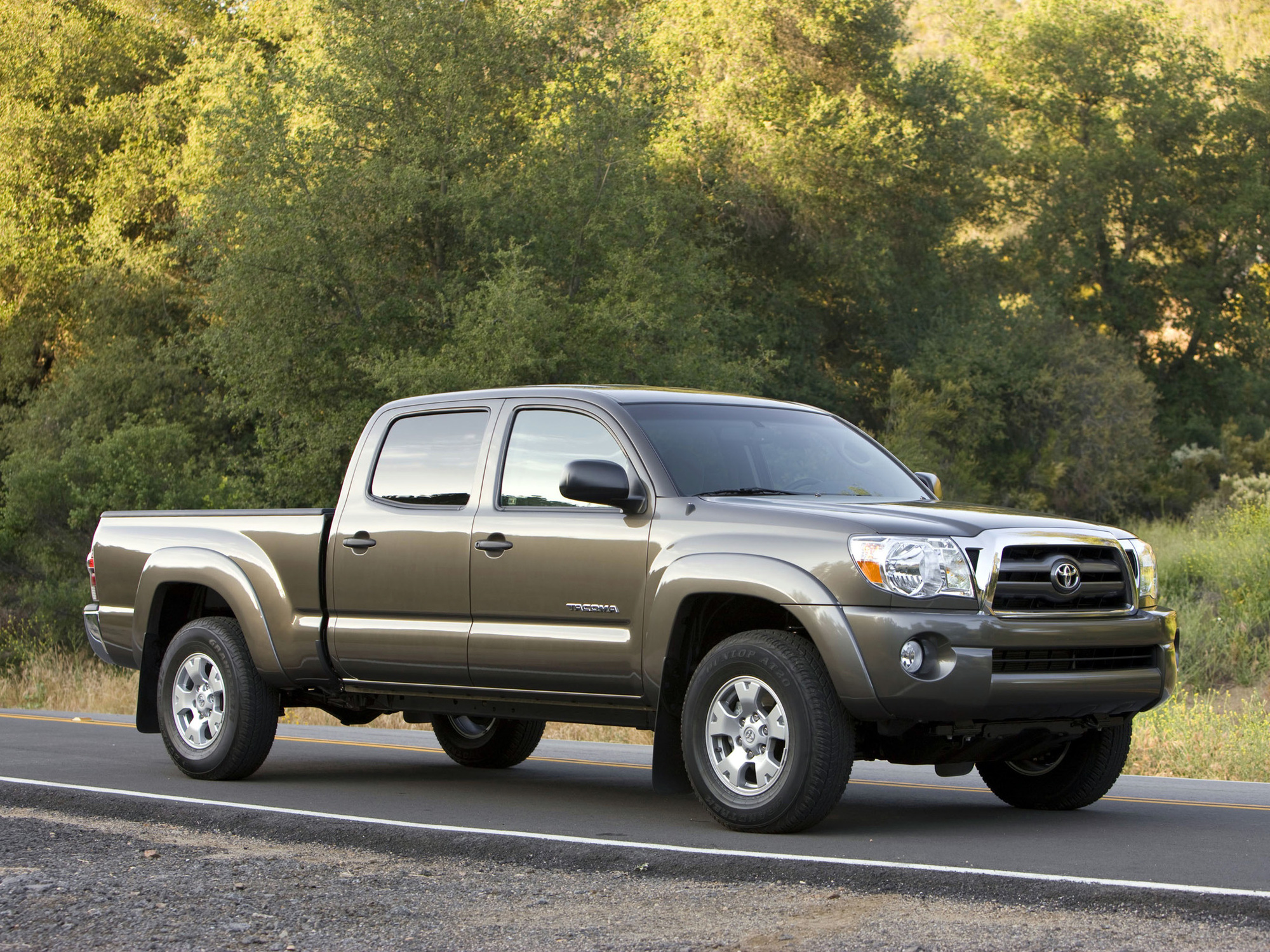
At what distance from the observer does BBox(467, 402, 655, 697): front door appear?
793cm

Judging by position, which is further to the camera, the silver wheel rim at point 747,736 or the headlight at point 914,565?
the silver wheel rim at point 747,736

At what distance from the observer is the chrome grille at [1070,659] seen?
7227 millimetres

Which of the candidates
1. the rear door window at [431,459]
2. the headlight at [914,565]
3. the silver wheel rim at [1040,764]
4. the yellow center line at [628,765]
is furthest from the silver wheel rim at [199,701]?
the silver wheel rim at [1040,764]

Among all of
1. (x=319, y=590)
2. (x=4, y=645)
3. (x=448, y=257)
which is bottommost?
(x=4, y=645)

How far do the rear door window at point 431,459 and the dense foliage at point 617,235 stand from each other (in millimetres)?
19392

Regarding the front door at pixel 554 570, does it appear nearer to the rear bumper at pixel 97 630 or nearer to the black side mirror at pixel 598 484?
the black side mirror at pixel 598 484

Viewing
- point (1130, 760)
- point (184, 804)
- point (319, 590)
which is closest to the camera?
point (184, 804)

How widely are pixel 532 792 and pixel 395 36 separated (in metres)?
24.3

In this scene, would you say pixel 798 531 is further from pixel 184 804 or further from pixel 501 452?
pixel 184 804

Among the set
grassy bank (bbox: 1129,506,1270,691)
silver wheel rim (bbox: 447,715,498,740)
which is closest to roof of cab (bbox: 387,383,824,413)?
silver wheel rim (bbox: 447,715,498,740)

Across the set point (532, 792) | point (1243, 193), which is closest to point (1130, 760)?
point (532, 792)

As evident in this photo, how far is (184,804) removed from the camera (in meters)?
8.59

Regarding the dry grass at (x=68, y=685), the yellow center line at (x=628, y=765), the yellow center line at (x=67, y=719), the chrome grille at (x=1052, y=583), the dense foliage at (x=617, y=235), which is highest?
the dense foliage at (x=617, y=235)

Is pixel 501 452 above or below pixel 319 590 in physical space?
above
